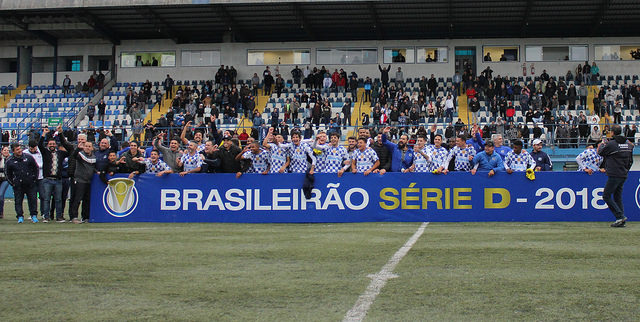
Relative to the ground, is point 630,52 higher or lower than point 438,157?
higher

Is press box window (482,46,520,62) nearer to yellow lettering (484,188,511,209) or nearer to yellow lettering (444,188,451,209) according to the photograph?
yellow lettering (484,188,511,209)

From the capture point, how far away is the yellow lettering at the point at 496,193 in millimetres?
14320

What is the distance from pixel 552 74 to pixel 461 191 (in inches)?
1031

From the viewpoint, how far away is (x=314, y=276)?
6777 millimetres

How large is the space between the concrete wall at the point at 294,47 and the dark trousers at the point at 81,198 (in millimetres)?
25390

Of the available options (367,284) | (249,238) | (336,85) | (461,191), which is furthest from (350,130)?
(367,284)

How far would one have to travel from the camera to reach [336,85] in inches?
1453

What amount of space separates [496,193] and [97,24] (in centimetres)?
2962

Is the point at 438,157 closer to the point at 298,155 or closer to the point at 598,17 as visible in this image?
the point at 298,155

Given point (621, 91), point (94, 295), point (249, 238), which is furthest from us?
point (621, 91)

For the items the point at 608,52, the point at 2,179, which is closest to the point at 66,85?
the point at 2,179

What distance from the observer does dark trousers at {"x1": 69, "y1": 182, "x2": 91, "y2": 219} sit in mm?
14805

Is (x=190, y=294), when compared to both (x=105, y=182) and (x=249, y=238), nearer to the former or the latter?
(x=249, y=238)

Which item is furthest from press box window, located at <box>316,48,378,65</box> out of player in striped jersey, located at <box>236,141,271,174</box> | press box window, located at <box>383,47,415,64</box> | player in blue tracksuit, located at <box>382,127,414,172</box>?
player in striped jersey, located at <box>236,141,271,174</box>
